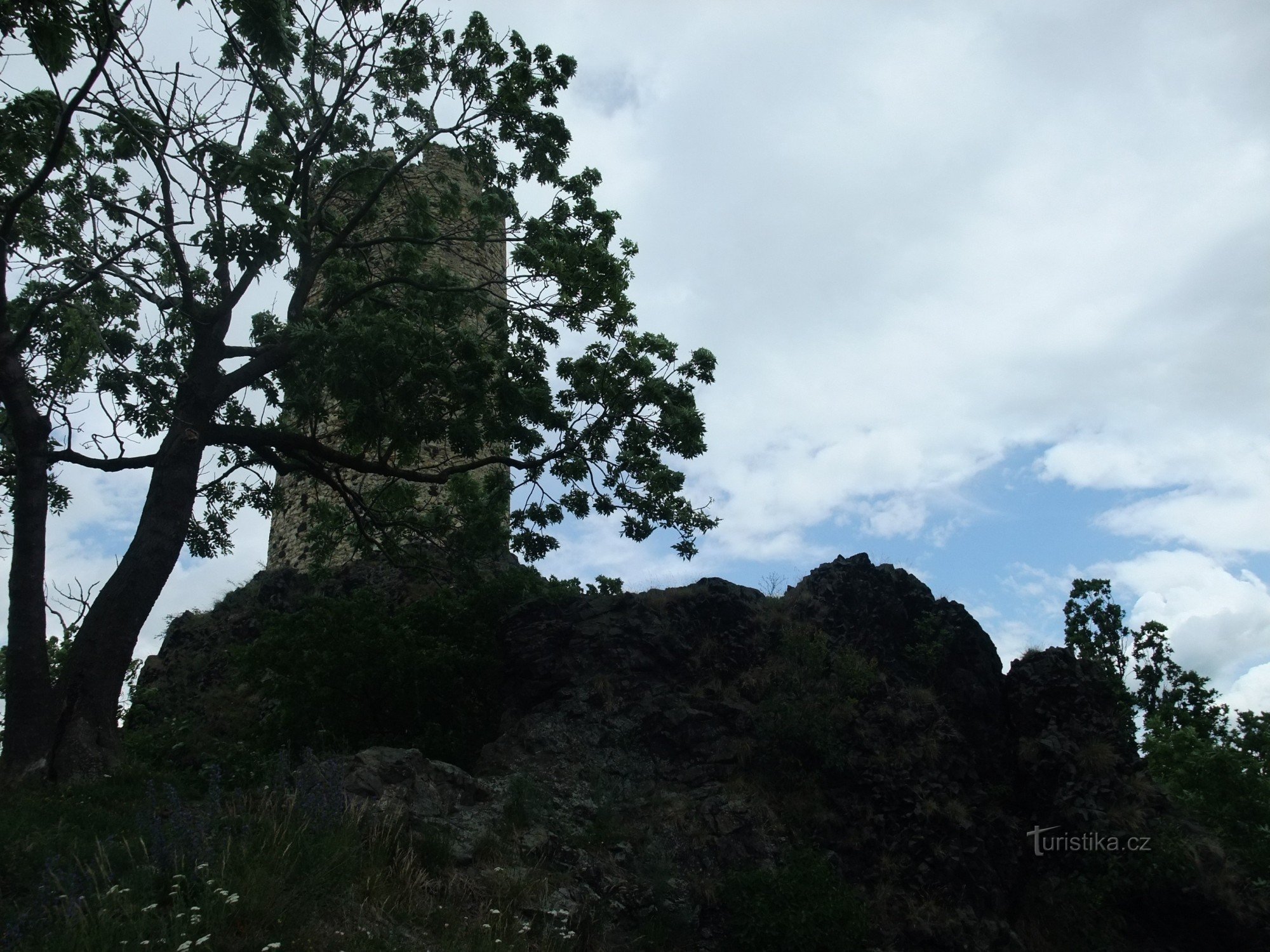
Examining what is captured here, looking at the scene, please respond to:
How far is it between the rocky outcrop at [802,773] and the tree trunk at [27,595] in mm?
3267

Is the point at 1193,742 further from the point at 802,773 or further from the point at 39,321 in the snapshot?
the point at 39,321

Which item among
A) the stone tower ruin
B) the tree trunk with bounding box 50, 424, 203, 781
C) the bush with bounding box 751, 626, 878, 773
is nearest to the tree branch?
the tree trunk with bounding box 50, 424, 203, 781

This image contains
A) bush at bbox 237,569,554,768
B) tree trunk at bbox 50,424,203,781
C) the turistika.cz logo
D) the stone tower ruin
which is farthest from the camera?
the stone tower ruin

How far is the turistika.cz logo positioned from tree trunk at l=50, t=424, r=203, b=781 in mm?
10853

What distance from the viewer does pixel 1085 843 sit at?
12555 mm

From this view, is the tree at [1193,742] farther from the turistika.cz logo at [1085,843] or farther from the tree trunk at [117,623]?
the tree trunk at [117,623]

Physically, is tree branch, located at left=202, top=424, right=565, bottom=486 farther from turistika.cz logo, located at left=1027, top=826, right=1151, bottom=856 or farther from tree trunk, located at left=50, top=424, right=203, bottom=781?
turistika.cz logo, located at left=1027, top=826, right=1151, bottom=856

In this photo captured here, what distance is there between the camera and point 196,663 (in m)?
16.4

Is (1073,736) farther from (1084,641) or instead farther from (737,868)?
(1084,641)

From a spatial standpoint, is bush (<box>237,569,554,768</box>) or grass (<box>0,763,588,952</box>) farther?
bush (<box>237,569,554,768</box>)

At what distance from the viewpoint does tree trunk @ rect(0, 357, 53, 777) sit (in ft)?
32.1

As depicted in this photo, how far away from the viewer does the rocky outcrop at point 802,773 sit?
9.85 m

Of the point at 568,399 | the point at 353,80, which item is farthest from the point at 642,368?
the point at 353,80

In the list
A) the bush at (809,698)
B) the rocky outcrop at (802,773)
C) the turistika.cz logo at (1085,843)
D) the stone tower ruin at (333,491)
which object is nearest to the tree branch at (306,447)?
the rocky outcrop at (802,773)
